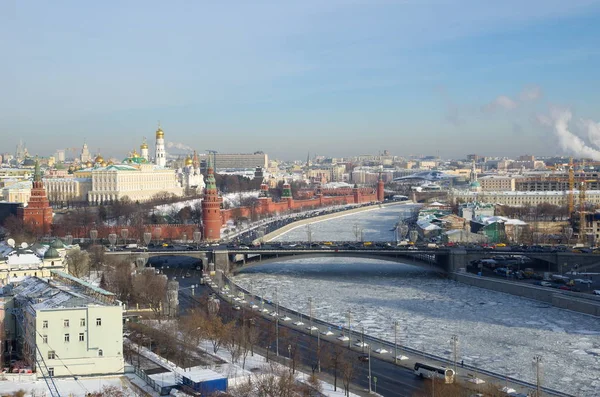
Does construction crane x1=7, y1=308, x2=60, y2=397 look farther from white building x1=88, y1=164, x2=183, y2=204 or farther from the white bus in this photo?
white building x1=88, y1=164, x2=183, y2=204

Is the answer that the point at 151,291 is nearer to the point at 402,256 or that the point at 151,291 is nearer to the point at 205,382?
the point at 205,382

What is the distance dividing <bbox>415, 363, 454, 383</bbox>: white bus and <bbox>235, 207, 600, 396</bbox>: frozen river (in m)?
1.54

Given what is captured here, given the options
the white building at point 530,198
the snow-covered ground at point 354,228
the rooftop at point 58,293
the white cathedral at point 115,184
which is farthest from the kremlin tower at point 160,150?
the rooftop at point 58,293

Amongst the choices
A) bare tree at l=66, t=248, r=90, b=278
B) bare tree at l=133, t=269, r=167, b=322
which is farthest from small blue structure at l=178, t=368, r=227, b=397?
bare tree at l=66, t=248, r=90, b=278

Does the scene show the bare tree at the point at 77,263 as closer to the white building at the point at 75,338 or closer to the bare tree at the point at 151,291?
the bare tree at the point at 151,291

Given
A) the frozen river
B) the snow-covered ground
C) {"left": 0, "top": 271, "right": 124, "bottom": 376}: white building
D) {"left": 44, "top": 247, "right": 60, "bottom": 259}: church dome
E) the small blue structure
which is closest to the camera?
the small blue structure

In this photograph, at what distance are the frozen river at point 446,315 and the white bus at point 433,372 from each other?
5.07 ft

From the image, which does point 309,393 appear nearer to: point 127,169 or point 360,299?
point 360,299

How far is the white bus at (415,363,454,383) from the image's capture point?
1461cm

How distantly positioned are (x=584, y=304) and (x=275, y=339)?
29.7ft

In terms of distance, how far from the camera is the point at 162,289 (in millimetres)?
22531

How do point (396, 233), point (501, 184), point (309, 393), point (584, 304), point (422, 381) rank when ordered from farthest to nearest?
1. point (501, 184)
2. point (396, 233)
3. point (584, 304)
4. point (422, 381)
5. point (309, 393)

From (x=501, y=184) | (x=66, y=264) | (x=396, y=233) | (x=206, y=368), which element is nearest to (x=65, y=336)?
(x=206, y=368)

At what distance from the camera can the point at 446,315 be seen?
70.8 ft
